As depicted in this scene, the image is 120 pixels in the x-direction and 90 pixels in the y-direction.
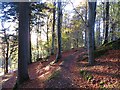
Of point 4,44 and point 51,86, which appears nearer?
point 51,86

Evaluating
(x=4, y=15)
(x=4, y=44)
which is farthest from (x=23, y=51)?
(x=4, y=44)

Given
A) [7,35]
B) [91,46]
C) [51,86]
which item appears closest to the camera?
[51,86]

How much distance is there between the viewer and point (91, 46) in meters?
13.2

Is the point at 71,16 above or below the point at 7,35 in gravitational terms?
above

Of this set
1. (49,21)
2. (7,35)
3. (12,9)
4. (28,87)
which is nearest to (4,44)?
(7,35)

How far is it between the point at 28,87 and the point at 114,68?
187 inches

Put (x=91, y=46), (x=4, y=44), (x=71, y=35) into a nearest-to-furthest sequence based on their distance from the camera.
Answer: (x=91, y=46)
(x=4, y=44)
(x=71, y=35)

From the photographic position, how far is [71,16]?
146 ft

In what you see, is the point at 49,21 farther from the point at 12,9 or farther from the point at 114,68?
the point at 114,68

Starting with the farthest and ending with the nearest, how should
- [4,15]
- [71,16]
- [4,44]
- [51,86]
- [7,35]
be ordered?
[71,16]
[4,44]
[7,35]
[4,15]
[51,86]

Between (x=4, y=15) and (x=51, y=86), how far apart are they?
16.9 meters

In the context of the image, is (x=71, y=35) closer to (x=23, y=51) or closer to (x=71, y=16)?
(x=71, y=16)

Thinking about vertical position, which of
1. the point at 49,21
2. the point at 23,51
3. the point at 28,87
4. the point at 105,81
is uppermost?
the point at 49,21

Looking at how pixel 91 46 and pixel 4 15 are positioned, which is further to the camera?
pixel 4 15
